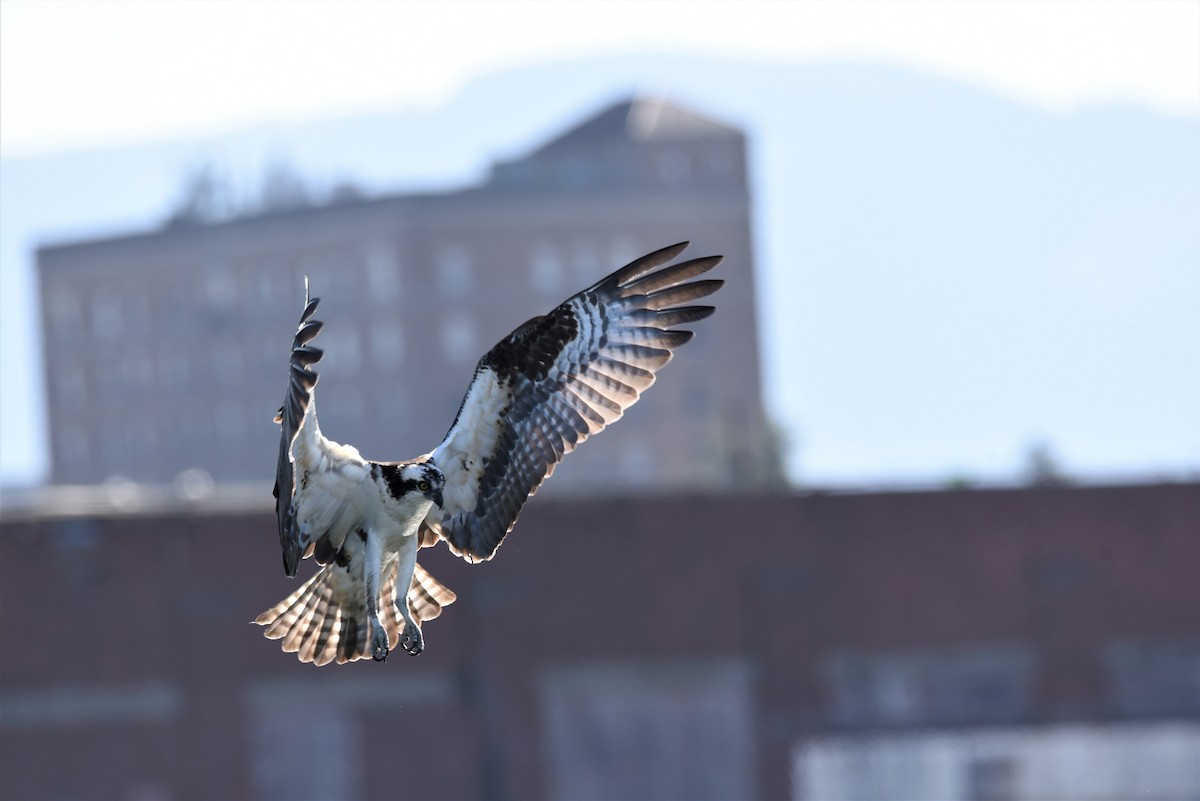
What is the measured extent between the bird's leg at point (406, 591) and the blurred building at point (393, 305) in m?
58.8

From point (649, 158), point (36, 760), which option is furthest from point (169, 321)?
point (36, 760)

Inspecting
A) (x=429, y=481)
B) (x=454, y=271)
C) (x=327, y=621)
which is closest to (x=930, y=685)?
(x=327, y=621)

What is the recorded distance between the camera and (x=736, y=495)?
3372 centimetres

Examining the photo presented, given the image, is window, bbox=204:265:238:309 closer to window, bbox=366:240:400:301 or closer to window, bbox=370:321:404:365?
window, bbox=370:321:404:365

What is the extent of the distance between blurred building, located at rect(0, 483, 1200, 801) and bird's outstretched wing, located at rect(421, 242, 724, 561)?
65.3 feet

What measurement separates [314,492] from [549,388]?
1.63 m

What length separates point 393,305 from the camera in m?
79.1

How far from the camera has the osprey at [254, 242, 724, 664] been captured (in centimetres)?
1247

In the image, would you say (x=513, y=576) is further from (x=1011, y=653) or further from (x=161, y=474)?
(x=161, y=474)

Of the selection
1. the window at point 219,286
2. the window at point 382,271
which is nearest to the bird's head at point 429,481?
the window at point 382,271

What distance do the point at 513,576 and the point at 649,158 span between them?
4883cm

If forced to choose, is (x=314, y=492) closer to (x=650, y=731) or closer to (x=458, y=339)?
(x=650, y=731)

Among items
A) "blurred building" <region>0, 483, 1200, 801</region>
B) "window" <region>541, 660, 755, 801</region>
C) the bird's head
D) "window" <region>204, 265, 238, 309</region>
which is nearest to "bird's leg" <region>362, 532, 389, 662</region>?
the bird's head

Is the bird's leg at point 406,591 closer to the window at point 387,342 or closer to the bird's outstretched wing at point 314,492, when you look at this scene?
the bird's outstretched wing at point 314,492
